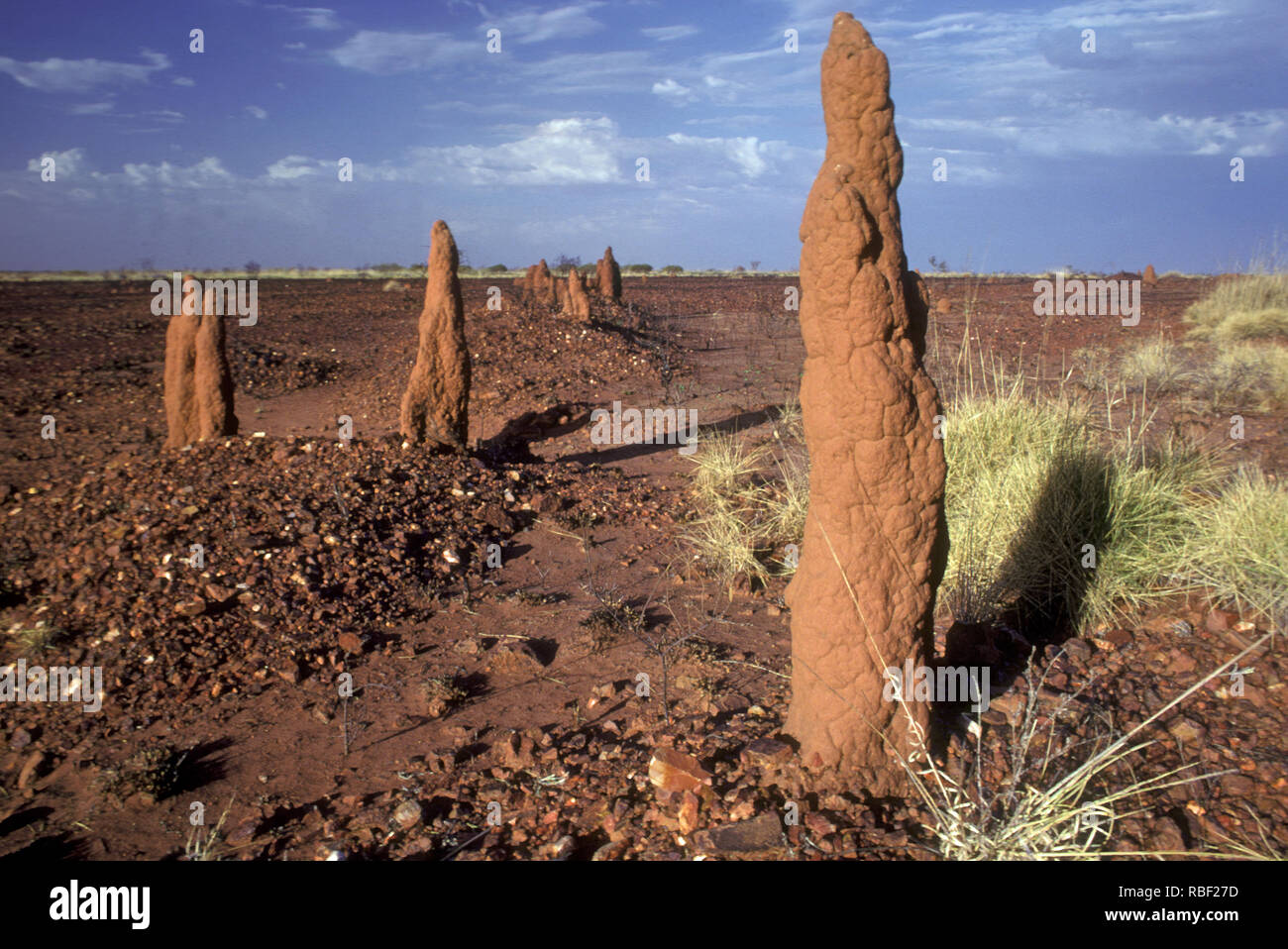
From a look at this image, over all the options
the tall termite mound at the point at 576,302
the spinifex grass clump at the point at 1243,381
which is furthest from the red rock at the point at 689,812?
the tall termite mound at the point at 576,302

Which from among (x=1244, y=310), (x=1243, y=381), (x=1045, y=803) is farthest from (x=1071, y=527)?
(x=1244, y=310)

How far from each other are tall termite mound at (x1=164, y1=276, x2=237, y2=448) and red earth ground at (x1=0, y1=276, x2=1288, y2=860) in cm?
102

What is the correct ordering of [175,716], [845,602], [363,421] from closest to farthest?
[845,602] → [175,716] → [363,421]

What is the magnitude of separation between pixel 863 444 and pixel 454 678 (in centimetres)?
266

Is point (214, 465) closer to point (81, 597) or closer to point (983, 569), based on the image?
point (81, 597)

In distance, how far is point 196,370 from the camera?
26.5 ft

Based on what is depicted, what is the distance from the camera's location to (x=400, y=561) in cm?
581

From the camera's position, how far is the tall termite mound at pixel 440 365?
821 centimetres

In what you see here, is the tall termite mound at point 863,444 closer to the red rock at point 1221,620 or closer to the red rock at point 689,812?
the red rock at point 689,812

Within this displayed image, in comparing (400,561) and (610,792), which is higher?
(400,561)

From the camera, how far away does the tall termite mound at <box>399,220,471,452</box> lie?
8.21 m

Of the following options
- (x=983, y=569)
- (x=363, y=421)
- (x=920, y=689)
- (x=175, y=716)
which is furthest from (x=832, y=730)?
(x=363, y=421)
